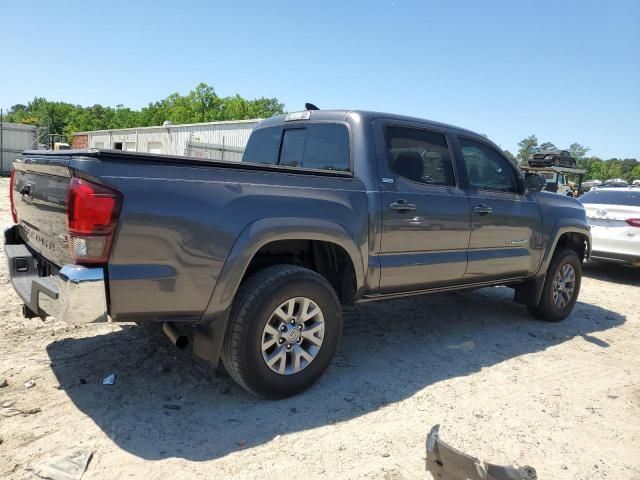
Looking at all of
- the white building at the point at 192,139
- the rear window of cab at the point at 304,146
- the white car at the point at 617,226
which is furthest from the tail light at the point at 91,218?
the white building at the point at 192,139

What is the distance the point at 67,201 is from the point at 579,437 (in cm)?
336

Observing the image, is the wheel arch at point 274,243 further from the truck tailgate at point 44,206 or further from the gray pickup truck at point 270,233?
the truck tailgate at point 44,206

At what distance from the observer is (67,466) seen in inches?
100

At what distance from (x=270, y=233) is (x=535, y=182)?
3312 millimetres

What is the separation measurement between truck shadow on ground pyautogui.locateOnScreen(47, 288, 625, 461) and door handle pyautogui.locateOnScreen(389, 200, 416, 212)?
130cm

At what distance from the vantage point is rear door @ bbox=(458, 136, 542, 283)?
461cm

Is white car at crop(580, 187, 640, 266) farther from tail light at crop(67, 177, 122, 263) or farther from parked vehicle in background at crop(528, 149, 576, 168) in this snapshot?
parked vehicle in background at crop(528, 149, 576, 168)

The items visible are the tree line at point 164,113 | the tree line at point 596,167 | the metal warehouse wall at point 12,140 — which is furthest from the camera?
the tree line at point 596,167

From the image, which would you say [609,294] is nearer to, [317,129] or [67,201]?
[317,129]

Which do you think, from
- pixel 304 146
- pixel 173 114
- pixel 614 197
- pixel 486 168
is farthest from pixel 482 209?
pixel 173 114

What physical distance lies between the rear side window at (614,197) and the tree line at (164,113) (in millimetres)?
34289

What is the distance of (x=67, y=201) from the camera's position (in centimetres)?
264

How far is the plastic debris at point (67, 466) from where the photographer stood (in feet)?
8.10

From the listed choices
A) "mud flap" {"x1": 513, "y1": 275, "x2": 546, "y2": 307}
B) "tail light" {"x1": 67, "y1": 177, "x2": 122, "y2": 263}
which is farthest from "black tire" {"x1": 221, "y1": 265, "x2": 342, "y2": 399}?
"mud flap" {"x1": 513, "y1": 275, "x2": 546, "y2": 307}
